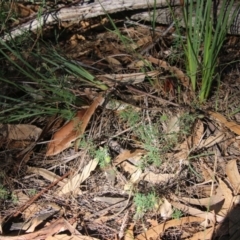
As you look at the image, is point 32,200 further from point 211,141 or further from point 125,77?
point 211,141

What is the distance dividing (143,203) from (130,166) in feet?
0.80

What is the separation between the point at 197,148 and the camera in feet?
7.92

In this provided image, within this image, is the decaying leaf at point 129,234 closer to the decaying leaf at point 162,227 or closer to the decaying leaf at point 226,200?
the decaying leaf at point 162,227

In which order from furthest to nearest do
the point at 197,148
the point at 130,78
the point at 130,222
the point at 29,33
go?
1. the point at 29,33
2. the point at 130,78
3. the point at 197,148
4. the point at 130,222

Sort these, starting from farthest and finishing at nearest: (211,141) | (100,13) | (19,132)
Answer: (100,13) < (19,132) < (211,141)

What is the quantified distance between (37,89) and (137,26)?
2.46ft

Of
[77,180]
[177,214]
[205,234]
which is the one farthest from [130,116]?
[205,234]

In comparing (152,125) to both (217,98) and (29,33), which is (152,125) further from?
(29,33)

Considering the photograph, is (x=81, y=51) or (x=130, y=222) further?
(x=81, y=51)

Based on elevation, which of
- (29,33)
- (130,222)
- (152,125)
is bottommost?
(130,222)

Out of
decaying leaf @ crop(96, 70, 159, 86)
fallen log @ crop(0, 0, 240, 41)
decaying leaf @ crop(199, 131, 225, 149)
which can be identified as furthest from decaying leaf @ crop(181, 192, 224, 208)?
fallen log @ crop(0, 0, 240, 41)

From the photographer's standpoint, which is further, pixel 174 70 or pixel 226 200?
pixel 174 70

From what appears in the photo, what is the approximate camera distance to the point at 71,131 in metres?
2.49

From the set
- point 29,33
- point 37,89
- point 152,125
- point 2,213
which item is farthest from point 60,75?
point 2,213
